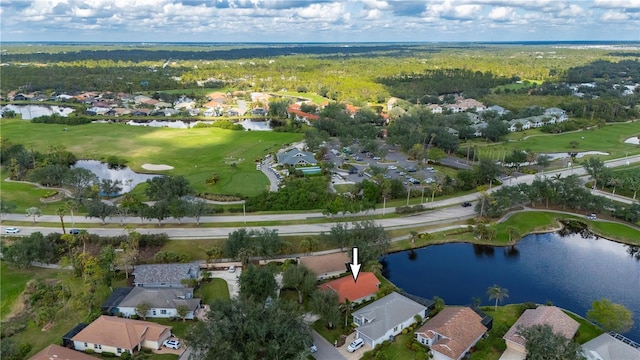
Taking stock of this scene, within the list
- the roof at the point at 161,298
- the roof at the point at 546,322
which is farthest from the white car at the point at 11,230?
the roof at the point at 546,322

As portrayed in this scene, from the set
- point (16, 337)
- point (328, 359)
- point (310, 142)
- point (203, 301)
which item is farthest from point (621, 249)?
point (16, 337)

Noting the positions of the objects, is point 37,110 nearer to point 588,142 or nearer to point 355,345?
point 355,345

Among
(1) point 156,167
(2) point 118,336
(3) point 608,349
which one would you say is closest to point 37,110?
(1) point 156,167

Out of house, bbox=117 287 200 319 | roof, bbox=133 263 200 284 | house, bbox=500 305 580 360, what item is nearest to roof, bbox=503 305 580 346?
house, bbox=500 305 580 360

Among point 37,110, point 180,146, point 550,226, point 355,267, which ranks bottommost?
point 550,226

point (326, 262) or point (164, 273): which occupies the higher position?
point (326, 262)
